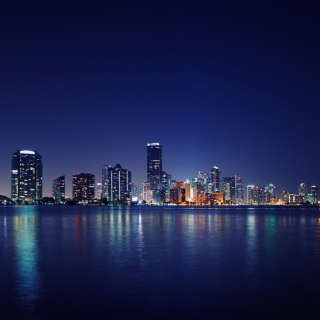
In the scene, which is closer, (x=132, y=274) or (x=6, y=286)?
(x=6, y=286)

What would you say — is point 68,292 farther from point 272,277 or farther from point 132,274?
point 272,277

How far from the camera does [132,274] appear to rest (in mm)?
19656

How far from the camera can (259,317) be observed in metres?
12.3

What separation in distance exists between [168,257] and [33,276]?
9647 mm

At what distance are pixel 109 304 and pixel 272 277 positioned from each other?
9106mm

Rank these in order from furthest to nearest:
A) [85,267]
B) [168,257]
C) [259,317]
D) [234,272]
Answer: [168,257]
[85,267]
[234,272]
[259,317]

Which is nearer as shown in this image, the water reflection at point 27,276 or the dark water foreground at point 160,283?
the dark water foreground at point 160,283

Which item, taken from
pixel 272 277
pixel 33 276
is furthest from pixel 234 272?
pixel 33 276

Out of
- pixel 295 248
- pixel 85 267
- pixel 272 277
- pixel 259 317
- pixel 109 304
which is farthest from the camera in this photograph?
pixel 295 248

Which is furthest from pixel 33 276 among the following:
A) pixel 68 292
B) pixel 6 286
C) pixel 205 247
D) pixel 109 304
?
pixel 205 247

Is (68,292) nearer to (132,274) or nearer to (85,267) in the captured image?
(132,274)

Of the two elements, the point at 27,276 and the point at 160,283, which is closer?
the point at 160,283

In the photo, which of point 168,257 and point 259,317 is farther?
point 168,257

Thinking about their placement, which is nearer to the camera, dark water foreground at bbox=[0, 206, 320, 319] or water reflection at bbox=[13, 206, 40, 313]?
dark water foreground at bbox=[0, 206, 320, 319]
